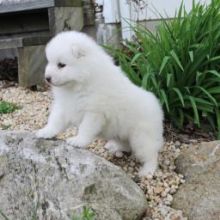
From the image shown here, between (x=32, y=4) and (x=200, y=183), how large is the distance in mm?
3457

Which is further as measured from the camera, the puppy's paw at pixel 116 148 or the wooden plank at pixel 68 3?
the wooden plank at pixel 68 3

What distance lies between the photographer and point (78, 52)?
3.21 meters

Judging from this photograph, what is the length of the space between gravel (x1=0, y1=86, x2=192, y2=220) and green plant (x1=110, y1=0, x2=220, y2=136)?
30cm

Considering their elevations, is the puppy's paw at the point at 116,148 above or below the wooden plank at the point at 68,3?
below

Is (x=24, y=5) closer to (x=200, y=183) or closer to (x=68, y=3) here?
(x=68, y=3)

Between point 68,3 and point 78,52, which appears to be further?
point 68,3

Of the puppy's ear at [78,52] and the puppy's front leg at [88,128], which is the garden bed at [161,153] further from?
the puppy's ear at [78,52]

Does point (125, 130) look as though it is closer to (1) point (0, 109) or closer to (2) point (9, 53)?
(1) point (0, 109)

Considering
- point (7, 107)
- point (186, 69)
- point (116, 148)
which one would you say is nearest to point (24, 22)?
point (7, 107)

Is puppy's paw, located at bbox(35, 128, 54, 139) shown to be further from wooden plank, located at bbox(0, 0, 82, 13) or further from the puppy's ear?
wooden plank, located at bbox(0, 0, 82, 13)

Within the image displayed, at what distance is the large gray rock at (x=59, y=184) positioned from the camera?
9.91 ft

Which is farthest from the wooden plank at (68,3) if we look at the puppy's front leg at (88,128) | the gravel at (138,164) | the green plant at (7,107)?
the puppy's front leg at (88,128)

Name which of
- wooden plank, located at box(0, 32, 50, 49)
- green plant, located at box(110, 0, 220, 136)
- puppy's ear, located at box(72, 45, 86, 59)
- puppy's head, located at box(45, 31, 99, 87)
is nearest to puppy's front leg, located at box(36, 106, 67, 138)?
puppy's head, located at box(45, 31, 99, 87)

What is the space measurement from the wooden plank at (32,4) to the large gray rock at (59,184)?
3016 millimetres
